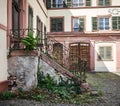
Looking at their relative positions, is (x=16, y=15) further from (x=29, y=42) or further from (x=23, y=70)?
(x=23, y=70)

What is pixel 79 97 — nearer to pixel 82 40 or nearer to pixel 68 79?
pixel 68 79

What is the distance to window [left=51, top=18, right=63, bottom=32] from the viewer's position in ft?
81.9

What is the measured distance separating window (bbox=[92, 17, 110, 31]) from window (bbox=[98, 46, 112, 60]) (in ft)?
6.23

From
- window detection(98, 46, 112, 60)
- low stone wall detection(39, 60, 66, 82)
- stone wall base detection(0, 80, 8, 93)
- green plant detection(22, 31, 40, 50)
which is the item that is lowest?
stone wall base detection(0, 80, 8, 93)

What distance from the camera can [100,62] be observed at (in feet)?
80.0

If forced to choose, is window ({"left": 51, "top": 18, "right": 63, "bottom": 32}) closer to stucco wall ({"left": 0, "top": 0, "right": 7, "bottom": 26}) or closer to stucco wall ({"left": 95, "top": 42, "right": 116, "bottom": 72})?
stucco wall ({"left": 95, "top": 42, "right": 116, "bottom": 72})

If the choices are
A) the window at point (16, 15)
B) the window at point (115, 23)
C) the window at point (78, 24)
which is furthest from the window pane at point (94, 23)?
the window at point (16, 15)

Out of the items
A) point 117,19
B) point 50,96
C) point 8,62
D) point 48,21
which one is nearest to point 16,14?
point 8,62

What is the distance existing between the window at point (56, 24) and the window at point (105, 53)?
436cm

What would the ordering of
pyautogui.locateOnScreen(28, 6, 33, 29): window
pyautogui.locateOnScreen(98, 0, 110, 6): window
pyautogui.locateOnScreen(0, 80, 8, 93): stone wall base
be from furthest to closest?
pyautogui.locateOnScreen(98, 0, 110, 6): window → pyautogui.locateOnScreen(28, 6, 33, 29): window → pyautogui.locateOnScreen(0, 80, 8, 93): stone wall base

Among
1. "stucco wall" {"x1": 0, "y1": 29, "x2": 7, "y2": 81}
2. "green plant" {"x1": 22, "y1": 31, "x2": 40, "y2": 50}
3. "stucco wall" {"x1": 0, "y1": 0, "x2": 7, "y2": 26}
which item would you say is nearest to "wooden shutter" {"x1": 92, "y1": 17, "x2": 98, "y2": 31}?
"green plant" {"x1": 22, "y1": 31, "x2": 40, "y2": 50}

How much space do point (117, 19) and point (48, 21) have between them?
21.3 feet

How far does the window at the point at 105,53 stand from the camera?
79.7 feet

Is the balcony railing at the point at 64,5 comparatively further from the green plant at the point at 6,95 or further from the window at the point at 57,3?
the green plant at the point at 6,95
